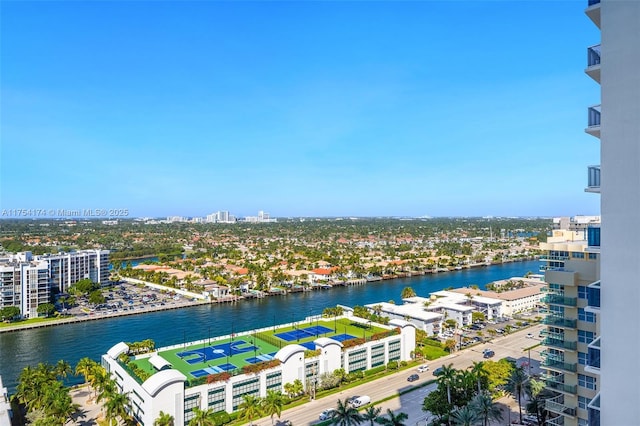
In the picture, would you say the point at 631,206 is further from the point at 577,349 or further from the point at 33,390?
the point at 33,390

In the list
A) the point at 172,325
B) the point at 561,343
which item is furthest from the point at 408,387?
the point at 172,325

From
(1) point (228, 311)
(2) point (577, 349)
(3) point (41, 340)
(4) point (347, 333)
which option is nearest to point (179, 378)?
(4) point (347, 333)

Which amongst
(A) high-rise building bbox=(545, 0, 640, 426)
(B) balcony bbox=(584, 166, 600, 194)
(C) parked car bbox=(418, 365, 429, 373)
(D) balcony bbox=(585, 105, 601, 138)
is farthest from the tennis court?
(A) high-rise building bbox=(545, 0, 640, 426)

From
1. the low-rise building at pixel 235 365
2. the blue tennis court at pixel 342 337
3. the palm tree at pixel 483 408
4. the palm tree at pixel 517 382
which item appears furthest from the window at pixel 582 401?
the blue tennis court at pixel 342 337

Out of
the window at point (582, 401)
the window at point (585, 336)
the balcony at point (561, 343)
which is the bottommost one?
the window at point (582, 401)

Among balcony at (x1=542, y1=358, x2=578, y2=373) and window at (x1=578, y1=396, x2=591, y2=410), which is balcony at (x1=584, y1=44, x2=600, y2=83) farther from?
window at (x1=578, y1=396, x2=591, y2=410)

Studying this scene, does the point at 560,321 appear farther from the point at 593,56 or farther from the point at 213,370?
the point at 213,370

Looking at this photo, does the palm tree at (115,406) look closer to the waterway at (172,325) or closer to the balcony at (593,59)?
the waterway at (172,325)
